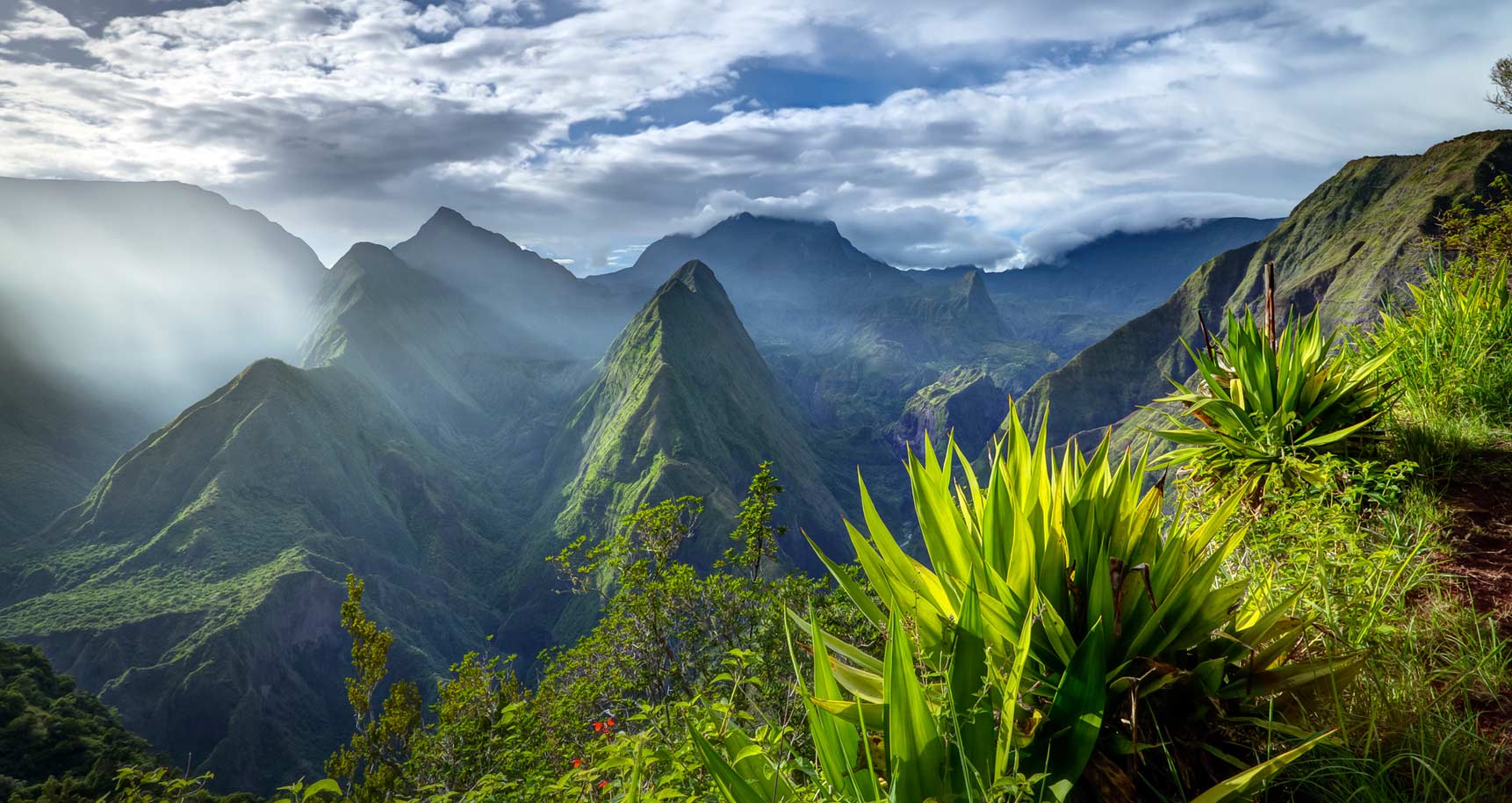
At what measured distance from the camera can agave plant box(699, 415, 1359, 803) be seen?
170 cm

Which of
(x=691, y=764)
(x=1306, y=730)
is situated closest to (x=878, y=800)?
(x=1306, y=730)

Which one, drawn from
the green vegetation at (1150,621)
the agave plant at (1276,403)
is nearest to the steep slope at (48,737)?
the green vegetation at (1150,621)

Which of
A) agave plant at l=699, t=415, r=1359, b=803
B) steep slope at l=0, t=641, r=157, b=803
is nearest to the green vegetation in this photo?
agave plant at l=699, t=415, r=1359, b=803

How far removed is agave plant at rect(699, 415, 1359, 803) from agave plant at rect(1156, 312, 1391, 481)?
9.08 ft

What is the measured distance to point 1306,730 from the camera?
200 centimetres

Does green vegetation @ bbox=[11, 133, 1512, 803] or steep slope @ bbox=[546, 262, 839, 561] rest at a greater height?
green vegetation @ bbox=[11, 133, 1512, 803]

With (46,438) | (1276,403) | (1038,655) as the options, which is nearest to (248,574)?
(46,438)

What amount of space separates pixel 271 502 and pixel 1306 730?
143m

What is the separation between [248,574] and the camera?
9869cm

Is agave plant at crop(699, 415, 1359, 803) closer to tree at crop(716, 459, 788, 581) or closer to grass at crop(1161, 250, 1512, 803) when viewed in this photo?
grass at crop(1161, 250, 1512, 803)

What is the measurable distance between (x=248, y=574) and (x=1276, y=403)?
124 metres

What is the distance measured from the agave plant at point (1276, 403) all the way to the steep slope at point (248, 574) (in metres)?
82.9

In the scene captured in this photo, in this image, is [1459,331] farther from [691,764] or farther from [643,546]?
[643,546]

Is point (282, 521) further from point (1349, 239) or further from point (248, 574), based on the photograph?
point (1349, 239)
